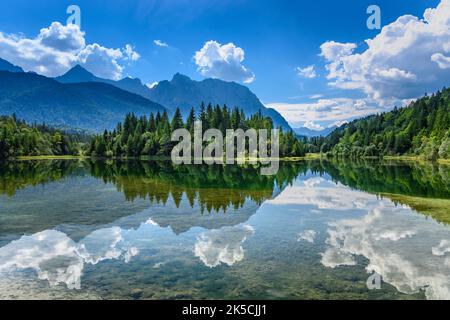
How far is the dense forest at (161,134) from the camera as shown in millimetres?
175000

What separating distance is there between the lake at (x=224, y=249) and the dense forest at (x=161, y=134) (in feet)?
435

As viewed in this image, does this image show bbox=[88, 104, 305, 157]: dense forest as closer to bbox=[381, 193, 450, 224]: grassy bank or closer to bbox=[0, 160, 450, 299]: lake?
bbox=[381, 193, 450, 224]: grassy bank

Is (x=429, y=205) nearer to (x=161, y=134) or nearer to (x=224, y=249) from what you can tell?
(x=224, y=249)

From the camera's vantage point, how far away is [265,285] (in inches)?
664

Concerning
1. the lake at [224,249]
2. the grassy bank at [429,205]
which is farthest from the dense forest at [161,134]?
the lake at [224,249]

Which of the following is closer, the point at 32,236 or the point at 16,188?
the point at 32,236

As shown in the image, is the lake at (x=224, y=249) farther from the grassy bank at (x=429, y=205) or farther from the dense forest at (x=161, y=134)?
the dense forest at (x=161, y=134)

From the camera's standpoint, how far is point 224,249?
2302cm

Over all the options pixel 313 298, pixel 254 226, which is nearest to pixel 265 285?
pixel 313 298

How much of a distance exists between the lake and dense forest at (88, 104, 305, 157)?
13273 centimetres

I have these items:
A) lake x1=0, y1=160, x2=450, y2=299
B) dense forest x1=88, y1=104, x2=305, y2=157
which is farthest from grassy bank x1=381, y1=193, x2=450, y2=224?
dense forest x1=88, y1=104, x2=305, y2=157

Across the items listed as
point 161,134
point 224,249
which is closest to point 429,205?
point 224,249
